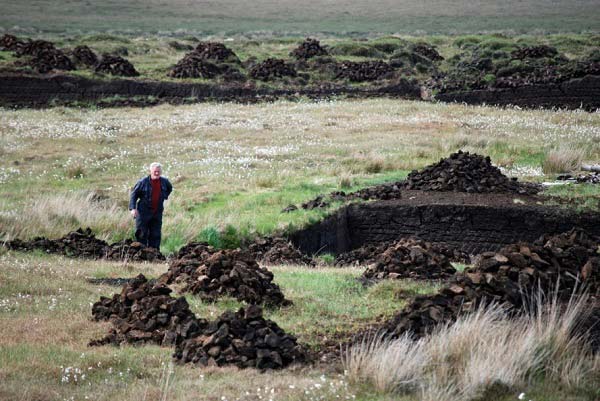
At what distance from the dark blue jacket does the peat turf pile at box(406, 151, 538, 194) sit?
20.5ft

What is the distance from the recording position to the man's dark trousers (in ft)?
46.7

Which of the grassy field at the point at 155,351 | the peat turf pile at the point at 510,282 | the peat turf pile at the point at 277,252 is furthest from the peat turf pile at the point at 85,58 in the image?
the peat turf pile at the point at 510,282

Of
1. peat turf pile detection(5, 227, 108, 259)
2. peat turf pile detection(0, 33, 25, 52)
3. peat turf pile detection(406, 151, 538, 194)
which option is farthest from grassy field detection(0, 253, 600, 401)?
peat turf pile detection(0, 33, 25, 52)

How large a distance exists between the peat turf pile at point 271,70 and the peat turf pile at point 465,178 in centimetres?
2332

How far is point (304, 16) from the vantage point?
104438 mm

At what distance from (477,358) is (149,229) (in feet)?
27.0

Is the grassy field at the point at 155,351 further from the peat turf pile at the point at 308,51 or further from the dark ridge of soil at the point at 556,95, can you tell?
the peat turf pile at the point at 308,51

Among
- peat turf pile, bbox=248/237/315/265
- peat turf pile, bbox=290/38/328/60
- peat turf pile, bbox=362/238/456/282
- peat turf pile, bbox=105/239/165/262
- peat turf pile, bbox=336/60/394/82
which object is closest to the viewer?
peat turf pile, bbox=362/238/456/282

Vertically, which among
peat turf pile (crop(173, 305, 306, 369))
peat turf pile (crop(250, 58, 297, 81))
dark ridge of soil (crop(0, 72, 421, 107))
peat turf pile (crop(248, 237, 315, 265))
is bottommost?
dark ridge of soil (crop(0, 72, 421, 107))

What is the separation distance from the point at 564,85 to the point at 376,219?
1972 cm

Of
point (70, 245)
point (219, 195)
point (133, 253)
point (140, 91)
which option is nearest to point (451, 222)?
point (219, 195)

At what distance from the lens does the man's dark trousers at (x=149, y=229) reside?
14.2 metres

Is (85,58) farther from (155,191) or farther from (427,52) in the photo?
(155,191)

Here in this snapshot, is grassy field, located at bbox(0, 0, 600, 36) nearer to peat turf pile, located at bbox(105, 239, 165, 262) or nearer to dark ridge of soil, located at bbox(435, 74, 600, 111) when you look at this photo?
dark ridge of soil, located at bbox(435, 74, 600, 111)
